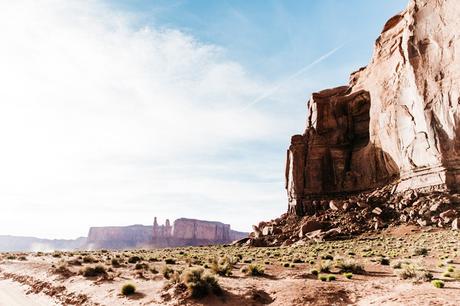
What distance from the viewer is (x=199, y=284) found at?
1458cm

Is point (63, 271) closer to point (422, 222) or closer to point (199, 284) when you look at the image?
point (199, 284)

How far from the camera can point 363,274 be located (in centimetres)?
1927

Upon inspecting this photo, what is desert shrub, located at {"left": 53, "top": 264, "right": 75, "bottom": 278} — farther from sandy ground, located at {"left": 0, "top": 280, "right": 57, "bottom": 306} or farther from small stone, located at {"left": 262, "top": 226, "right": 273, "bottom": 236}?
small stone, located at {"left": 262, "top": 226, "right": 273, "bottom": 236}

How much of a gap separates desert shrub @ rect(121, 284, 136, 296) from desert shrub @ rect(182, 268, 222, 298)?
2.91 meters

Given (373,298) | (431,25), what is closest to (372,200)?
(431,25)

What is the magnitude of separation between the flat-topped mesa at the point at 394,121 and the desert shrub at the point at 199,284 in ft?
127

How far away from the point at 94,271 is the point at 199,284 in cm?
1153

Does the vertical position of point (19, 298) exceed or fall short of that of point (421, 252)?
it falls short

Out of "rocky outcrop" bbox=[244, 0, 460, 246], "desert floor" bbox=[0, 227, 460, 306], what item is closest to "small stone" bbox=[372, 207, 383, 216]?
"rocky outcrop" bbox=[244, 0, 460, 246]

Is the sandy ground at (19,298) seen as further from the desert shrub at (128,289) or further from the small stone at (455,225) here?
the small stone at (455,225)

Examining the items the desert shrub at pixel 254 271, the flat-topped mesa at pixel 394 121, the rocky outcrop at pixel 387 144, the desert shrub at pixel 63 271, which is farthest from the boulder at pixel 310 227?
the desert shrub at pixel 63 271

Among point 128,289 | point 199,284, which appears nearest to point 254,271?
point 199,284

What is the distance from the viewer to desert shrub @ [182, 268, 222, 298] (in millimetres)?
14430

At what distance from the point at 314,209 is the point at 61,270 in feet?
154
